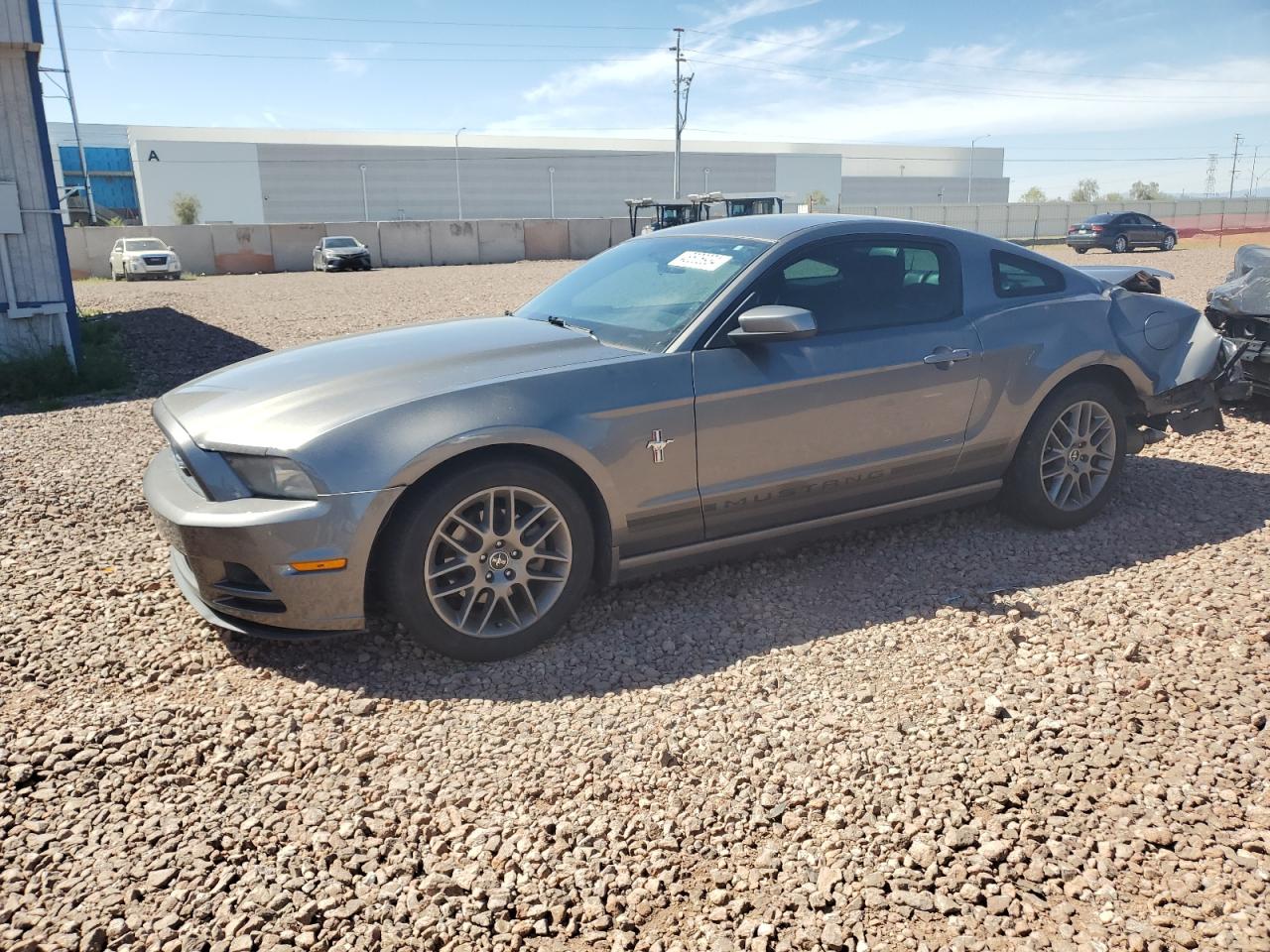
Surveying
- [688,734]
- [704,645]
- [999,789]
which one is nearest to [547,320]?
[704,645]

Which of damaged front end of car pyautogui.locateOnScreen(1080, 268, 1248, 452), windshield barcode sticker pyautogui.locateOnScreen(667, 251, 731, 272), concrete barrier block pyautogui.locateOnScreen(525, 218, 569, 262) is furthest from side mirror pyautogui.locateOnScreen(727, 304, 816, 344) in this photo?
Answer: concrete barrier block pyautogui.locateOnScreen(525, 218, 569, 262)

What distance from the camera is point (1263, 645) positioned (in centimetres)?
370

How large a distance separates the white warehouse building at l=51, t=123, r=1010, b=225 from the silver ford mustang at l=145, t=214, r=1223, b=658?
71402 millimetres

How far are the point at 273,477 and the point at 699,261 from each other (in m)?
2.12

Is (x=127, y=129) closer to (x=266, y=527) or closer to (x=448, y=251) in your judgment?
(x=448, y=251)

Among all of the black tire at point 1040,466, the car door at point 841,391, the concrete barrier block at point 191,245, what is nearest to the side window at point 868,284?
the car door at point 841,391

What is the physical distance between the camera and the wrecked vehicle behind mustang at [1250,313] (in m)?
6.61

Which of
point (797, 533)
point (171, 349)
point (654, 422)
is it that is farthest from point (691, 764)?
point (171, 349)

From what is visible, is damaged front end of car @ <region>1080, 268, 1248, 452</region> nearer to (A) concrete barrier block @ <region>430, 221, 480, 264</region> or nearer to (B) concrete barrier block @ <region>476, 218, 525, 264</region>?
(A) concrete barrier block @ <region>430, 221, 480, 264</region>

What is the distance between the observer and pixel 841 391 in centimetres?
418

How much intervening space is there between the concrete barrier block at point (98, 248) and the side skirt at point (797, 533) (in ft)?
131

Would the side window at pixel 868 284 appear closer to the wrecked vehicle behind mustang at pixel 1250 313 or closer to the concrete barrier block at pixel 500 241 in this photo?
the wrecked vehicle behind mustang at pixel 1250 313

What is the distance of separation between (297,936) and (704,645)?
75.5 inches

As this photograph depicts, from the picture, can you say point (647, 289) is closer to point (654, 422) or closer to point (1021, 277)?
point (654, 422)
